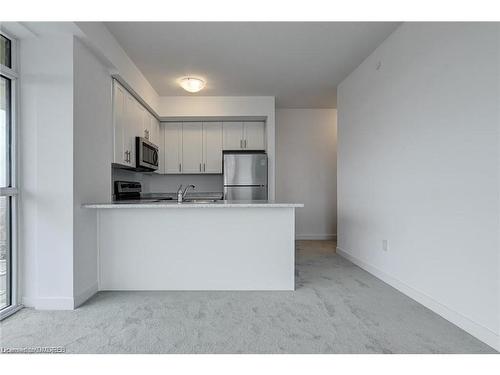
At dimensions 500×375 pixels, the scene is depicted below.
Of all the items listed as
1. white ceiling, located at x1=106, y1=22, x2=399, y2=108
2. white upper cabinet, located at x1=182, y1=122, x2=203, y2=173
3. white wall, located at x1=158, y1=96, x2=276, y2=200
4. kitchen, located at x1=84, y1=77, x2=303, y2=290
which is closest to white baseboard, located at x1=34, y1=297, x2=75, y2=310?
kitchen, located at x1=84, y1=77, x2=303, y2=290

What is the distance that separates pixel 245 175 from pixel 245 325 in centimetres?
294

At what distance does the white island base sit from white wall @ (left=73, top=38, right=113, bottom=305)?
0.19 metres

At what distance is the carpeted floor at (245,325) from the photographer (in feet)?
5.77

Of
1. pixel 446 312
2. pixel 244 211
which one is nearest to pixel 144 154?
pixel 244 211

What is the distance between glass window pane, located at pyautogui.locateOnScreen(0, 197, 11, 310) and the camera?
222cm

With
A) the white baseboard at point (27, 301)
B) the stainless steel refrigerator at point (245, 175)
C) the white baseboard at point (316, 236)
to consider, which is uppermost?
the stainless steel refrigerator at point (245, 175)

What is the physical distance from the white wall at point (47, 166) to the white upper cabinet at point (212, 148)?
112 inches

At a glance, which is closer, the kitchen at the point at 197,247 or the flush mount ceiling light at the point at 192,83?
the kitchen at the point at 197,247

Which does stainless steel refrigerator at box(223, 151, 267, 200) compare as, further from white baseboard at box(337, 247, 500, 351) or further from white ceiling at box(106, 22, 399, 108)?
white baseboard at box(337, 247, 500, 351)

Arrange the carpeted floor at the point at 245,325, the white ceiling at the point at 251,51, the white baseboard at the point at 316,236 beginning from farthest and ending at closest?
the white baseboard at the point at 316,236 → the white ceiling at the point at 251,51 → the carpeted floor at the point at 245,325

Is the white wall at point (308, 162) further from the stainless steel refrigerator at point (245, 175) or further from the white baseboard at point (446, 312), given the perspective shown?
the white baseboard at point (446, 312)

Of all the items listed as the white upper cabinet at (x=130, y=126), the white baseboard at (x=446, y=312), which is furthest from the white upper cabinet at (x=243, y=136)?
the white baseboard at (x=446, y=312)

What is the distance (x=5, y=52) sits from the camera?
2.24m
